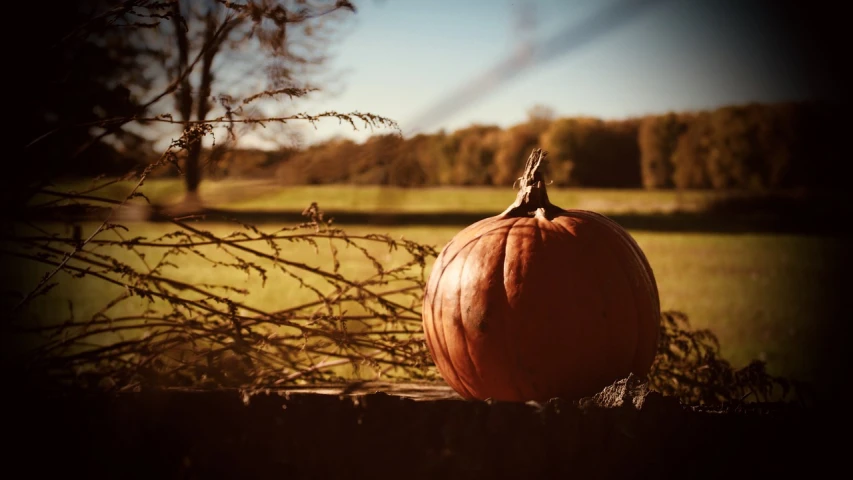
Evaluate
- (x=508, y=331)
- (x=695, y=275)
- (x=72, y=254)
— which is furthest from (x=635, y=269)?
(x=695, y=275)

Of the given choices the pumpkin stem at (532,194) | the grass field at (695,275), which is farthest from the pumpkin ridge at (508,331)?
the grass field at (695,275)

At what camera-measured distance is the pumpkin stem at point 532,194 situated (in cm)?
241

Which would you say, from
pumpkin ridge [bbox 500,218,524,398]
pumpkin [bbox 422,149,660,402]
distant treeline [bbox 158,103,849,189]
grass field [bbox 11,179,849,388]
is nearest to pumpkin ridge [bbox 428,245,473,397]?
pumpkin [bbox 422,149,660,402]

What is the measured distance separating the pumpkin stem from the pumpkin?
103 millimetres

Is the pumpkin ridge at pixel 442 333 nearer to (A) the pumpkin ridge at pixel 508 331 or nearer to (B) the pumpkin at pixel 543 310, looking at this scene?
(B) the pumpkin at pixel 543 310

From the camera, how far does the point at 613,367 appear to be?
2162mm

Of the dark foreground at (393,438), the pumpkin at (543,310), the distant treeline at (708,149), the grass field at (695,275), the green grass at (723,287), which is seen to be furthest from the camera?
the distant treeline at (708,149)

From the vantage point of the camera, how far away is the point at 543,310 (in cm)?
211

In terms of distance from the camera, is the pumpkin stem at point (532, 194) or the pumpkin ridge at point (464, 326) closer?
the pumpkin ridge at point (464, 326)

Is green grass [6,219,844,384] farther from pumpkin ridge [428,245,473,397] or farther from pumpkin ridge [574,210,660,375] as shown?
pumpkin ridge [574,210,660,375]

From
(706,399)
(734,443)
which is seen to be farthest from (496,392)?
(706,399)

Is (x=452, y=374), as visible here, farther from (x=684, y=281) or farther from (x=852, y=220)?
(x=852, y=220)

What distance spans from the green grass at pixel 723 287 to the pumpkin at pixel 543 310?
104 centimetres

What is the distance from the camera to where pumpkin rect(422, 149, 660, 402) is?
211cm
